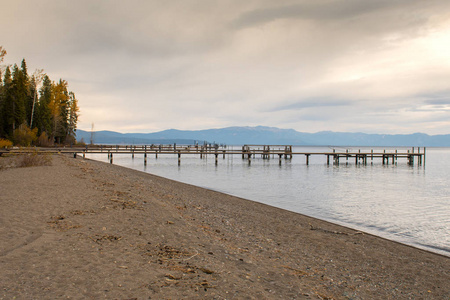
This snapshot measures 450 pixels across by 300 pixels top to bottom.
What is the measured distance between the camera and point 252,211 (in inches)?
567

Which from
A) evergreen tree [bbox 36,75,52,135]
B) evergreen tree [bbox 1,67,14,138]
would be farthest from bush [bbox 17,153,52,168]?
evergreen tree [bbox 36,75,52,135]

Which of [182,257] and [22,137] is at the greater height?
[22,137]

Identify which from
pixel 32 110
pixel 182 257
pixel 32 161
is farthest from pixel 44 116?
pixel 182 257

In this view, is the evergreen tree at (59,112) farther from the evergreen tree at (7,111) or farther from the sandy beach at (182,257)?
the sandy beach at (182,257)

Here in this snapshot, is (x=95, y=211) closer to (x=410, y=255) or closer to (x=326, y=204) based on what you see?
(x=410, y=255)

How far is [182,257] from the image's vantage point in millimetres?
6371

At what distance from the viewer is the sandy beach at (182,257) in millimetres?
4969

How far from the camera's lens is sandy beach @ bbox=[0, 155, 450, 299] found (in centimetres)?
497

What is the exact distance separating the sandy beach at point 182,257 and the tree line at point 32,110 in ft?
145

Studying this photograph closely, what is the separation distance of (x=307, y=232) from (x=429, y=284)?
14.5 ft

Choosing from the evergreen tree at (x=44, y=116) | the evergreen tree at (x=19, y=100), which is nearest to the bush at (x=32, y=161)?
the evergreen tree at (x=19, y=100)

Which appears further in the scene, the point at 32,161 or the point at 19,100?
the point at 19,100

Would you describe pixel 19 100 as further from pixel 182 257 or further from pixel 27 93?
Answer: pixel 182 257

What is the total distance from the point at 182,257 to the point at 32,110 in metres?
62.6
